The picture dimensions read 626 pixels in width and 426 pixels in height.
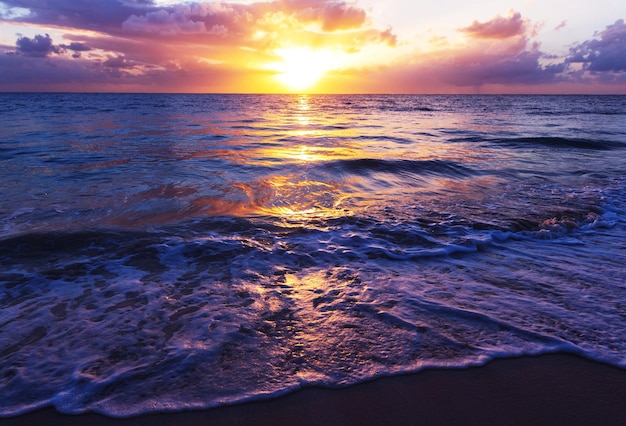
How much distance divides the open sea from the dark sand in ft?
0.31

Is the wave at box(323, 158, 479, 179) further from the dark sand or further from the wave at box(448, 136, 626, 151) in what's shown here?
the dark sand

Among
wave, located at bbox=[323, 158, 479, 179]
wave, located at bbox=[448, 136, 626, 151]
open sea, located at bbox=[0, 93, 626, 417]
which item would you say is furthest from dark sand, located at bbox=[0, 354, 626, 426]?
wave, located at bbox=[448, 136, 626, 151]

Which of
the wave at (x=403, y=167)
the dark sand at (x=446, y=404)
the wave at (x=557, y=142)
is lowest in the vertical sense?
the dark sand at (x=446, y=404)

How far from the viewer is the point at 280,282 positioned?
428 cm

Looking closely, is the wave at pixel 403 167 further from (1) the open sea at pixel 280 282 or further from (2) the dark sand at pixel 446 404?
A: (2) the dark sand at pixel 446 404

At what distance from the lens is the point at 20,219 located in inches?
255

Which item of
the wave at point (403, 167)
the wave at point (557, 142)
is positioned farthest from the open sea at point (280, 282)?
the wave at point (557, 142)

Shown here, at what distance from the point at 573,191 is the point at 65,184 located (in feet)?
39.1

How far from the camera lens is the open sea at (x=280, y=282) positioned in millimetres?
2830

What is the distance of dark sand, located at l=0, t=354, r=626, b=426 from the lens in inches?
93.0

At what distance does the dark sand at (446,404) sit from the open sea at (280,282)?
0.09 meters

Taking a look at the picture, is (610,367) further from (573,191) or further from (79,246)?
(573,191)

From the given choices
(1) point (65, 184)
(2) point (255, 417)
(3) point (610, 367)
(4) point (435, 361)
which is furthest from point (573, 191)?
(1) point (65, 184)

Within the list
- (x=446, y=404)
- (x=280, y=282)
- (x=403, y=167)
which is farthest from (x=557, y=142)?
(x=446, y=404)
